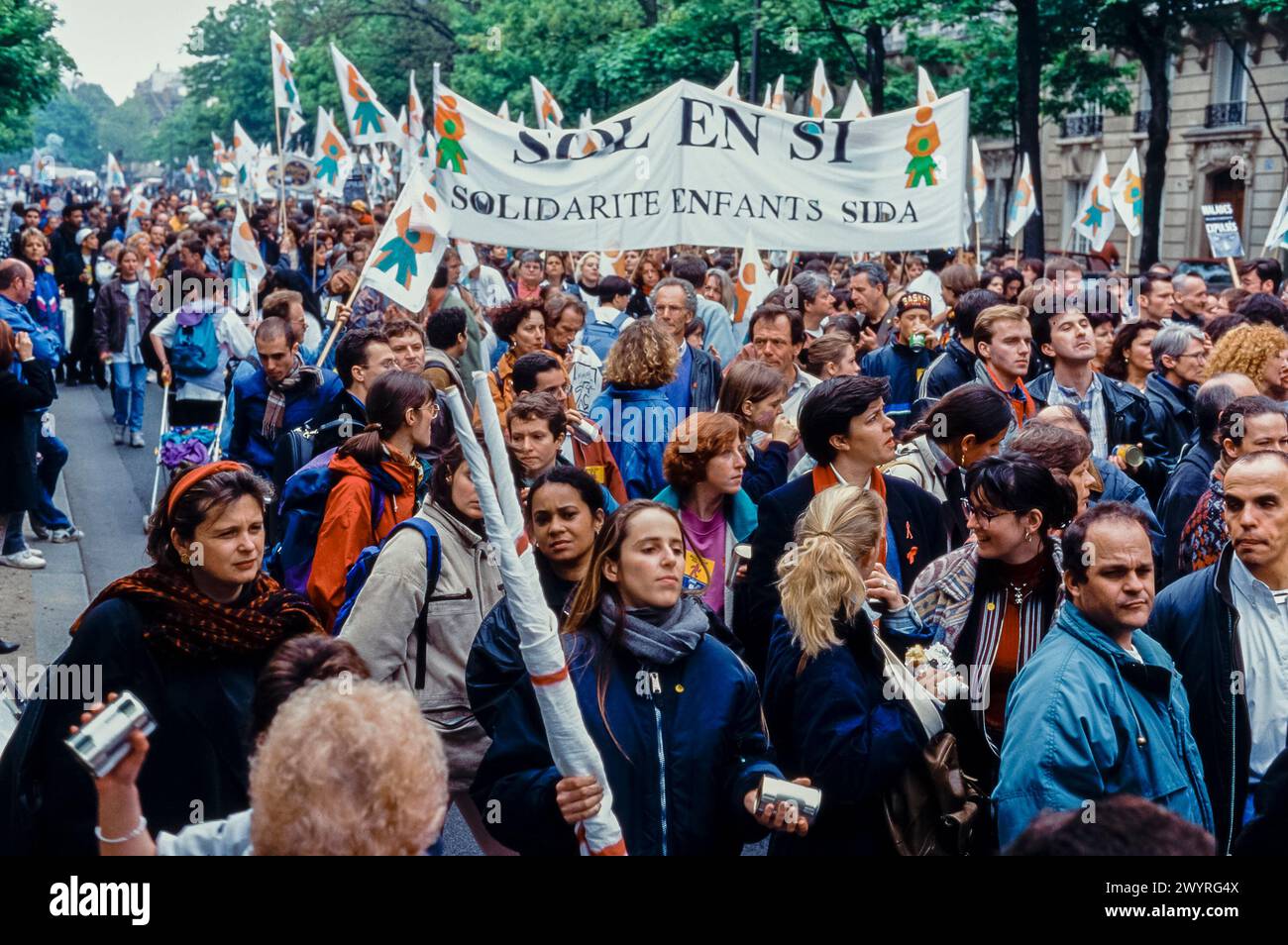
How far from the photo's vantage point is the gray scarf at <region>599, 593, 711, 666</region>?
387 cm

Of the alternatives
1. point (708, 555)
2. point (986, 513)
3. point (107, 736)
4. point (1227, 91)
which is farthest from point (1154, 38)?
point (107, 736)

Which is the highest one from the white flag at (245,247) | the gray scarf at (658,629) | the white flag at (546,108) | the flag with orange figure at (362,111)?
the flag with orange figure at (362,111)

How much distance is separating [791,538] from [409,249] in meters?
3.20

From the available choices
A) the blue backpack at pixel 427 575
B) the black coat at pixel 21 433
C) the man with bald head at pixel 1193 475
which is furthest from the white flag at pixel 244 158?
the blue backpack at pixel 427 575

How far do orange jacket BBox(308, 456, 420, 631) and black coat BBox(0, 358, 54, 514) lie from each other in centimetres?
431

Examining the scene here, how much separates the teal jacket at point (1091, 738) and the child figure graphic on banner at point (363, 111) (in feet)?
48.1

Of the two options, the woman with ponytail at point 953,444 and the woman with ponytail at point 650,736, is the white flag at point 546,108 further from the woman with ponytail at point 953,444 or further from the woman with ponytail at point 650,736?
the woman with ponytail at point 650,736

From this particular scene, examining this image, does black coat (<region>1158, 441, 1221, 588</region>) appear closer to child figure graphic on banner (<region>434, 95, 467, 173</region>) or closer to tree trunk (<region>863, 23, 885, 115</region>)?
child figure graphic on banner (<region>434, 95, 467, 173</region>)

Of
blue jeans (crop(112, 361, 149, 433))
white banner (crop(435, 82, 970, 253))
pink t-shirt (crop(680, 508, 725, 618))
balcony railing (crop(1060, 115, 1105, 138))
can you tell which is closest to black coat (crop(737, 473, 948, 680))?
pink t-shirt (crop(680, 508, 725, 618))

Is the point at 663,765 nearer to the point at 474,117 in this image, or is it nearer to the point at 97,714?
the point at 97,714

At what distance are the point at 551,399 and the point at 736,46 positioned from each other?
30925mm

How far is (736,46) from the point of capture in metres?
35.6

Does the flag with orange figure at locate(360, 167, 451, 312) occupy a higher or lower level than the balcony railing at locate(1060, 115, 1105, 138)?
lower

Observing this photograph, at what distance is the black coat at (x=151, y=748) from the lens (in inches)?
145
